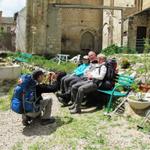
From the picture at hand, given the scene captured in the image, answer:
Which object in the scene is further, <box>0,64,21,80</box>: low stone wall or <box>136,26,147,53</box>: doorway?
<box>136,26,147,53</box>: doorway

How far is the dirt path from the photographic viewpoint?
702 cm

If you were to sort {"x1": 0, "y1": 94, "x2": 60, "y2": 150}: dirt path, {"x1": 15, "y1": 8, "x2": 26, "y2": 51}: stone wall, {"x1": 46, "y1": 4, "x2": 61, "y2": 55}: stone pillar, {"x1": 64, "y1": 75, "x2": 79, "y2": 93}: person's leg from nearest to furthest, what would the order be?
{"x1": 0, "y1": 94, "x2": 60, "y2": 150}: dirt path → {"x1": 64, "y1": 75, "x2": 79, "y2": 93}: person's leg → {"x1": 46, "y1": 4, "x2": 61, "y2": 55}: stone pillar → {"x1": 15, "y1": 8, "x2": 26, "y2": 51}: stone wall

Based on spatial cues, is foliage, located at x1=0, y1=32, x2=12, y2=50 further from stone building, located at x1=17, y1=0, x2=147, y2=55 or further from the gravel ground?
the gravel ground

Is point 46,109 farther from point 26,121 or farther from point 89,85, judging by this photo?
point 89,85

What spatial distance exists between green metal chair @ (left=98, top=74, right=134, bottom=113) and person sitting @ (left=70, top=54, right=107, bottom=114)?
8.3 inches

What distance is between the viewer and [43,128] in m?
7.59

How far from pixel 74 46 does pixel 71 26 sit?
176cm

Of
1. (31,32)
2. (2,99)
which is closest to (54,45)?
(31,32)

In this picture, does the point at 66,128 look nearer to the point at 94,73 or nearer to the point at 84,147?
the point at 84,147

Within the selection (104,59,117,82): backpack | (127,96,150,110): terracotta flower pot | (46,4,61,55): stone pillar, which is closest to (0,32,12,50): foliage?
(46,4,61,55): stone pillar

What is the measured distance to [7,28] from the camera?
64.6 metres

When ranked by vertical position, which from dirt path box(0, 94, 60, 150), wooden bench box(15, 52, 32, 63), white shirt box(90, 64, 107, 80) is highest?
white shirt box(90, 64, 107, 80)

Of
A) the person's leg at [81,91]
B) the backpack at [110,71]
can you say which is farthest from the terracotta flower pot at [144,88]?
the person's leg at [81,91]

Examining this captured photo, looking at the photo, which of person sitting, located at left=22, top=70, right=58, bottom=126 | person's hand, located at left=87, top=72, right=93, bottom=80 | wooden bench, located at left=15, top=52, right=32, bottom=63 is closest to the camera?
person sitting, located at left=22, top=70, right=58, bottom=126
